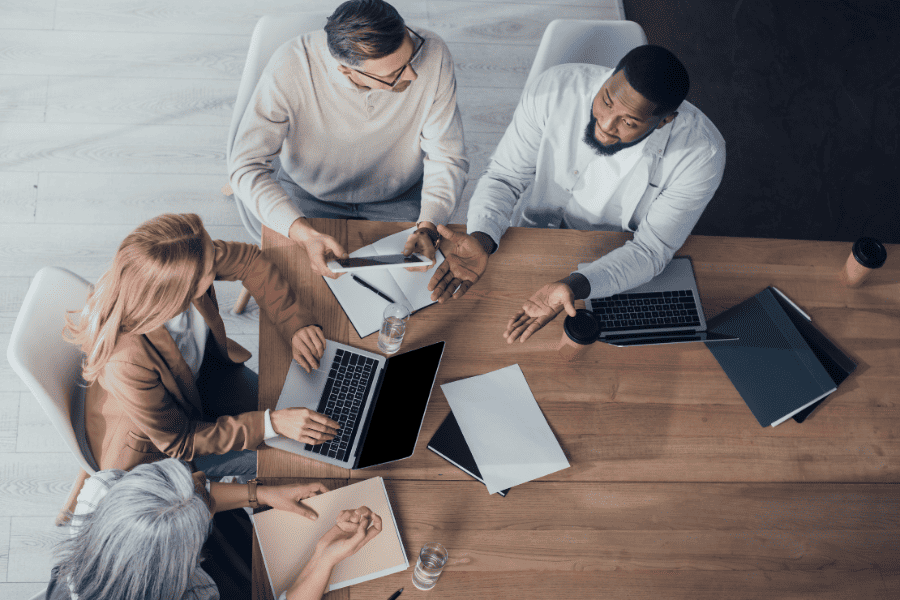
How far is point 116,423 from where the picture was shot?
142 cm

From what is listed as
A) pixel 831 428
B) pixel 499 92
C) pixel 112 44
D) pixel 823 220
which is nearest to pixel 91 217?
pixel 112 44

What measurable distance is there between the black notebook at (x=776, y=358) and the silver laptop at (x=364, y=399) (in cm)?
82

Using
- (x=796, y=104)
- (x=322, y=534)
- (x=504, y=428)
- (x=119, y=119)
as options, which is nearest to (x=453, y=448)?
(x=504, y=428)

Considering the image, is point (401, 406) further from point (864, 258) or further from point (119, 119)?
point (119, 119)

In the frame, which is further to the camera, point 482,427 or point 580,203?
point 580,203

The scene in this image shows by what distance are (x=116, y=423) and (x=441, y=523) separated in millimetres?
821

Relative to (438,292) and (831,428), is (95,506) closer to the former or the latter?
(438,292)

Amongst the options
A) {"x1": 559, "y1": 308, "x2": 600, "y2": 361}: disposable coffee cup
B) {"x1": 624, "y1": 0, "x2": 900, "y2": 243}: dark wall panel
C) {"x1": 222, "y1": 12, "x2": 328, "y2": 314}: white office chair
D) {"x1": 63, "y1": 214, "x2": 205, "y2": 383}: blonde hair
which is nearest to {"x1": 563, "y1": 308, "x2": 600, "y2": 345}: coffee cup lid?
{"x1": 559, "y1": 308, "x2": 600, "y2": 361}: disposable coffee cup

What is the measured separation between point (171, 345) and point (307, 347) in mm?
315

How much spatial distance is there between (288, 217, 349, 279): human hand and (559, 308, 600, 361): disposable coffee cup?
62 centimetres

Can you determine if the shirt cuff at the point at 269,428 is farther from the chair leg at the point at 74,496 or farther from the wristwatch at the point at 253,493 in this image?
the chair leg at the point at 74,496

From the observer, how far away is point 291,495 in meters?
1.33

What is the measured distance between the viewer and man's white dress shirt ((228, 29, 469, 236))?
1681mm

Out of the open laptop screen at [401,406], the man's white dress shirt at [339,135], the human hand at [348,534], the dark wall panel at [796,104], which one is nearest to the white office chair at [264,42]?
the man's white dress shirt at [339,135]
